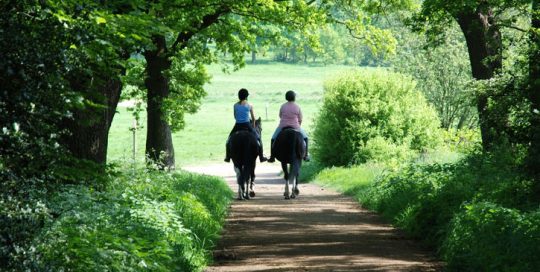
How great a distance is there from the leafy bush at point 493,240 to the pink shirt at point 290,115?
10.3 metres

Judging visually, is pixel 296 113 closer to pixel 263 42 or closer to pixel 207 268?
pixel 263 42

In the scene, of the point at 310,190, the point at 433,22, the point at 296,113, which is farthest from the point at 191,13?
the point at 310,190

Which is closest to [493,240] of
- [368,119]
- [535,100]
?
[535,100]

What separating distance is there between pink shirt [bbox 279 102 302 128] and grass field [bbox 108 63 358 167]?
4.91 meters

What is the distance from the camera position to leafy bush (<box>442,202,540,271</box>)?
31.0ft

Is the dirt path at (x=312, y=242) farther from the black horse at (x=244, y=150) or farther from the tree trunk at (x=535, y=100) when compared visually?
the black horse at (x=244, y=150)

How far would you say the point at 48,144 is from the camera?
736cm

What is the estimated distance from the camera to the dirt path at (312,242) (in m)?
11.5

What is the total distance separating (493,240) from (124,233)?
13.0 ft

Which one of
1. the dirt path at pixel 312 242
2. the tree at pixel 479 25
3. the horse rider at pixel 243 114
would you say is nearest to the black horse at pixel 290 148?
the horse rider at pixel 243 114

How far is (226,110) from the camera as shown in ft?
322

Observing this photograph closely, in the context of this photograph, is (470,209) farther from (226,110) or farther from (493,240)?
(226,110)

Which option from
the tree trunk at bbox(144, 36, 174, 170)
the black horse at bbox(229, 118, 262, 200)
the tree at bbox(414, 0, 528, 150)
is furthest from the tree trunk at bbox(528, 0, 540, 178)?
the tree trunk at bbox(144, 36, 174, 170)

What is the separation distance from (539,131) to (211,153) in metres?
49.1
